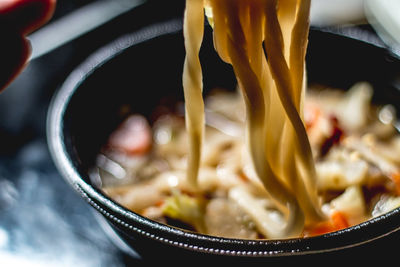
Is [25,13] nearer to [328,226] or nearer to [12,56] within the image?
[12,56]

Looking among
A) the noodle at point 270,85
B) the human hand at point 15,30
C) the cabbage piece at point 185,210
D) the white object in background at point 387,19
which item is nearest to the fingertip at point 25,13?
the human hand at point 15,30

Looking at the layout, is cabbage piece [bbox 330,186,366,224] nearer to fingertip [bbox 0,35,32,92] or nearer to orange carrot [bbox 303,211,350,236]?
orange carrot [bbox 303,211,350,236]

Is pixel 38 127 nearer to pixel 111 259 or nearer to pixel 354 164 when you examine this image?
pixel 111 259

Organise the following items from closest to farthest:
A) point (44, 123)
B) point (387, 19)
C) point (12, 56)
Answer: point (12, 56) → point (44, 123) → point (387, 19)

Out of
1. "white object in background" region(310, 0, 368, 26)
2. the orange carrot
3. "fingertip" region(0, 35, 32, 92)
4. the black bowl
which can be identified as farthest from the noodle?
"white object in background" region(310, 0, 368, 26)

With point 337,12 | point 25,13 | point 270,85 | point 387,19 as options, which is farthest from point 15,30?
point 337,12

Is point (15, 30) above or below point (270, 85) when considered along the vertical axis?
above
